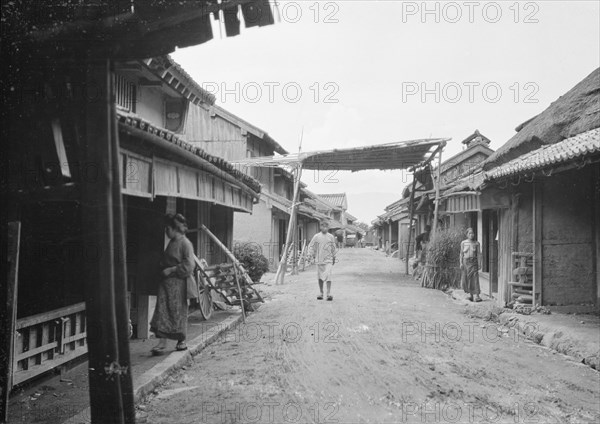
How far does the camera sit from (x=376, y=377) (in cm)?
577

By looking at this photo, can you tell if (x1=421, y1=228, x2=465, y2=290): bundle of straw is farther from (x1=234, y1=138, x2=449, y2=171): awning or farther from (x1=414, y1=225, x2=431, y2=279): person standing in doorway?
(x1=234, y1=138, x2=449, y2=171): awning

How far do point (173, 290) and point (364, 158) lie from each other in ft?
43.0

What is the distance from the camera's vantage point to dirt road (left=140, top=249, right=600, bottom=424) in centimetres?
466

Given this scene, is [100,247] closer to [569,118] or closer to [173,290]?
[173,290]

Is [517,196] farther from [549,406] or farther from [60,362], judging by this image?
[60,362]

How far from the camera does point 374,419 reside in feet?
14.6

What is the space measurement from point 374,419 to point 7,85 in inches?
159

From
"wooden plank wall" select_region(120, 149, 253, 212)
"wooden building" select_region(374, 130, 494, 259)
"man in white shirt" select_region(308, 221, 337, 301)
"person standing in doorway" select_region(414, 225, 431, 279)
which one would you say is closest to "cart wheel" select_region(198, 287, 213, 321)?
"wooden plank wall" select_region(120, 149, 253, 212)

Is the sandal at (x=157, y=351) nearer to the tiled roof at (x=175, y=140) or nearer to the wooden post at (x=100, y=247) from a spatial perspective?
the tiled roof at (x=175, y=140)

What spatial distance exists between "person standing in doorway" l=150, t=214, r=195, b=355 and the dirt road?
59cm

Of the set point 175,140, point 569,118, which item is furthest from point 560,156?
point 175,140

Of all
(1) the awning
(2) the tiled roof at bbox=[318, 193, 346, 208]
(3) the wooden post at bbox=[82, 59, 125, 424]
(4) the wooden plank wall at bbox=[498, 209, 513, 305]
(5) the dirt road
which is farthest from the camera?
(2) the tiled roof at bbox=[318, 193, 346, 208]

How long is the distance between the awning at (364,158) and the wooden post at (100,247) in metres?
13.8

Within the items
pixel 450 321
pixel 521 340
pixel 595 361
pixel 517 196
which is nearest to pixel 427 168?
pixel 517 196
